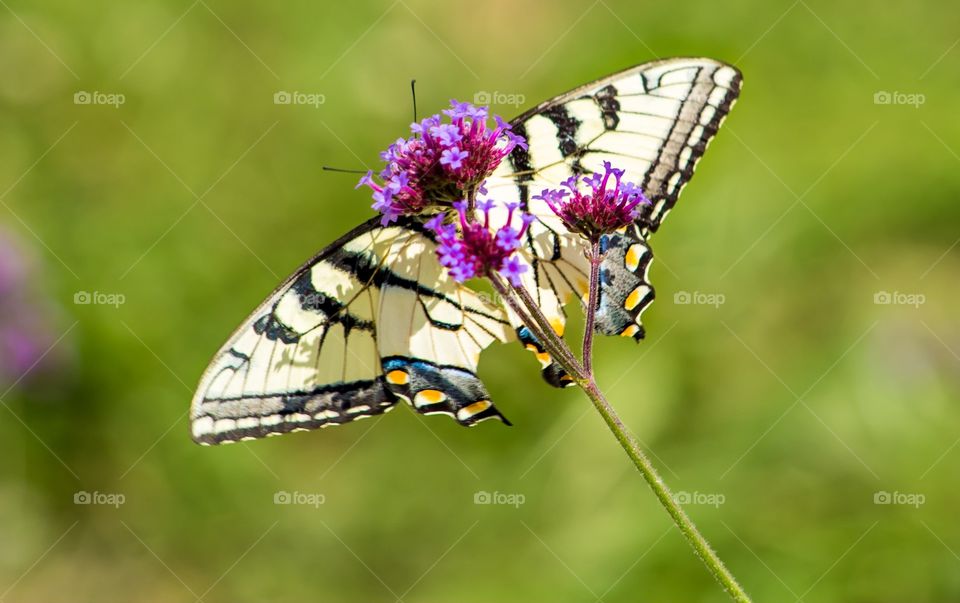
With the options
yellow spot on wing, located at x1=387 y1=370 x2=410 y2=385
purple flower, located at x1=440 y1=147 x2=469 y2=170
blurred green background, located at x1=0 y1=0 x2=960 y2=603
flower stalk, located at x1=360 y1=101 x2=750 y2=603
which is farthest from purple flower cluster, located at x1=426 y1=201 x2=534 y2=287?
blurred green background, located at x1=0 y1=0 x2=960 y2=603

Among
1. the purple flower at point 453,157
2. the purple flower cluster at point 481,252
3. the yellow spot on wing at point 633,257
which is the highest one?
the purple flower at point 453,157

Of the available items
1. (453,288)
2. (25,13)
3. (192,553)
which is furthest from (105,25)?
(453,288)

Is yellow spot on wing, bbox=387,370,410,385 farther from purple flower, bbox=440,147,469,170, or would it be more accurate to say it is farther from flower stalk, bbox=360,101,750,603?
purple flower, bbox=440,147,469,170

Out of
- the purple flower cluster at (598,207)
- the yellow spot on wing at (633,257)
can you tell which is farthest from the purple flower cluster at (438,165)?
the yellow spot on wing at (633,257)

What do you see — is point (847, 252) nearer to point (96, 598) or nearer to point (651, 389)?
point (651, 389)

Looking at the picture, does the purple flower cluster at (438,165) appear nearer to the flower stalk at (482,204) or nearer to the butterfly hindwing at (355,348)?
the flower stalk at (482,204)

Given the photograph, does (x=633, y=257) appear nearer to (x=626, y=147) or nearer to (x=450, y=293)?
(x=626, y=147)
